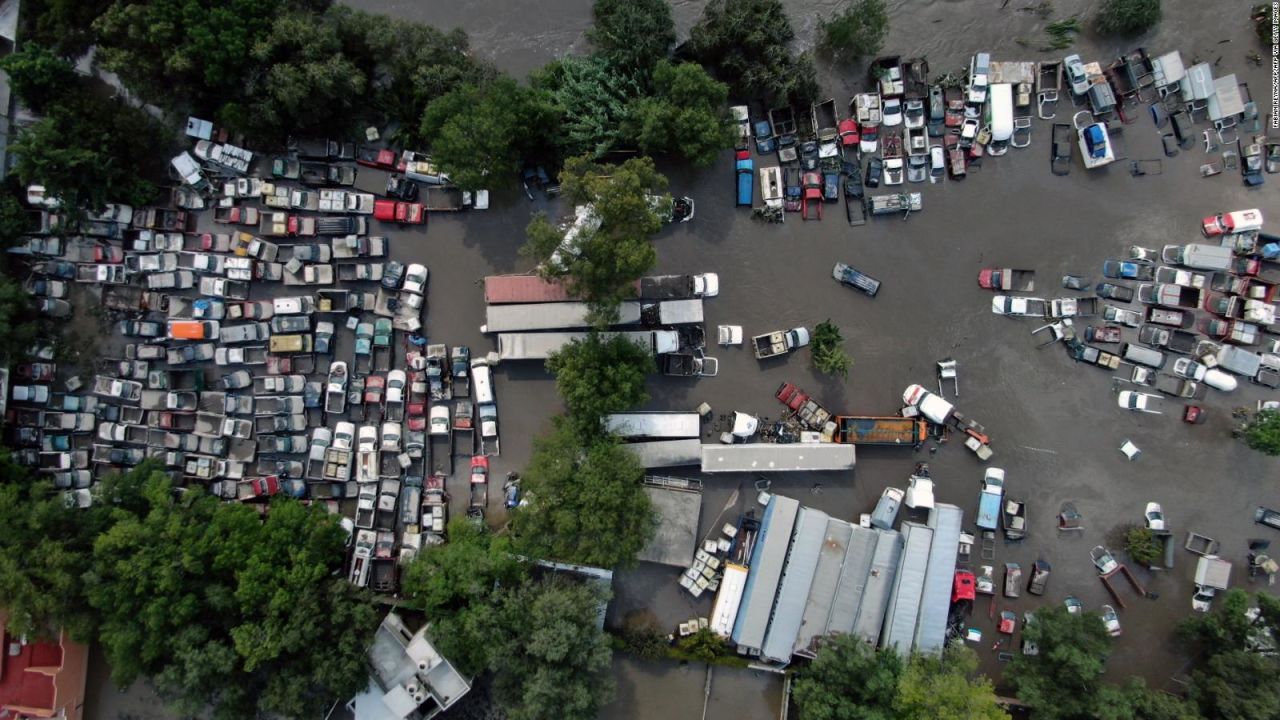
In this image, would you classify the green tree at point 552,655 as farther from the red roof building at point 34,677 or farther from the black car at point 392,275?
the red roof building at point 34,677

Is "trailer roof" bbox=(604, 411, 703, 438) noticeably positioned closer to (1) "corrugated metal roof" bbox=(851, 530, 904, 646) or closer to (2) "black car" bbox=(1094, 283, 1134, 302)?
(1) "corrugated metal roof" bbox=(851, 530, 904, 646)

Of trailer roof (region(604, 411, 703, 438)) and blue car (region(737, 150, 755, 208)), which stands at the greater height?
blue car (region(737, 150, 755, 208))

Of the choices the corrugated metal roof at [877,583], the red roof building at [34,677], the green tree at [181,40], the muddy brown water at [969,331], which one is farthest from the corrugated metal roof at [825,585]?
the green tree at [181,40]

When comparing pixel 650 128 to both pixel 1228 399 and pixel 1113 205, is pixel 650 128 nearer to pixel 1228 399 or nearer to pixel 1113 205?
pixel 1113 205

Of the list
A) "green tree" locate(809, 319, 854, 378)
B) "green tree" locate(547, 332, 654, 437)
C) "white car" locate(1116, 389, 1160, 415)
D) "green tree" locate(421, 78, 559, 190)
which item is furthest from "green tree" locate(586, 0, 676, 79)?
"white car" locate(1116, 389, 1160, 415)

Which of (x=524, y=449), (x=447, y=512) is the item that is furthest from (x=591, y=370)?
(x=447, y=512)

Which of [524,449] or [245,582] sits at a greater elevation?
[524,449]
